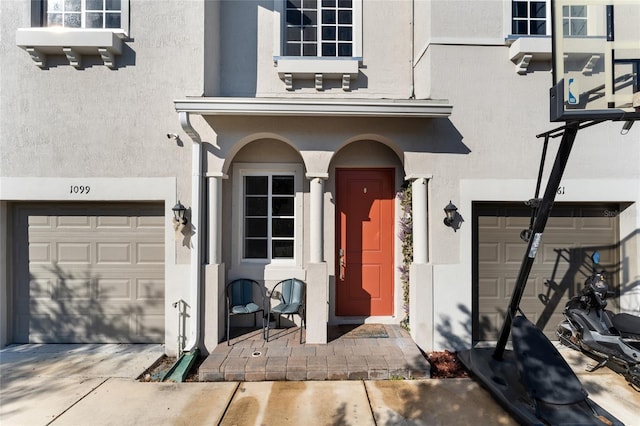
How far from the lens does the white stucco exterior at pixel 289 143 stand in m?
4.43

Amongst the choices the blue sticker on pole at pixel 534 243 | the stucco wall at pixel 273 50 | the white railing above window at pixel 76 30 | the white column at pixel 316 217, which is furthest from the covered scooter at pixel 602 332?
the white railing above window at pixel 76 30

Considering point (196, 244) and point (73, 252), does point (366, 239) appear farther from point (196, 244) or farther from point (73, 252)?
point (73, 252)

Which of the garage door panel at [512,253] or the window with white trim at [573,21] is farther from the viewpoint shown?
the garage door panel at [512,253]

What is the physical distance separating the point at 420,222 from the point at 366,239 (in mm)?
957

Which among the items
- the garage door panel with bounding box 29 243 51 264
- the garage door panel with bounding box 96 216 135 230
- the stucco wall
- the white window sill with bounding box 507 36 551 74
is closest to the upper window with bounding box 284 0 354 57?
the stucco wall

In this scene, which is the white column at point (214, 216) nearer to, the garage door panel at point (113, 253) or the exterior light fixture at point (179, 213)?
the exterior light fixture at point (179, 213)

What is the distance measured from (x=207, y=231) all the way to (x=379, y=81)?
137 inches

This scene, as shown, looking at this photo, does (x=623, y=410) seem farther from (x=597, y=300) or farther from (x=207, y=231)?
(x=207, y=231)

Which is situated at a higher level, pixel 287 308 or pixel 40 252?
pixel 40 252

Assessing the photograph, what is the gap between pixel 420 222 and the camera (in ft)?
14.6

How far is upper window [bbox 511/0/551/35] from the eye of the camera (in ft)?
15.4

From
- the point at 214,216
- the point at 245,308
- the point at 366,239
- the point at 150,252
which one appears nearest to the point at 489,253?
the point at 366,239

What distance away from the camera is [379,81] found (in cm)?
502

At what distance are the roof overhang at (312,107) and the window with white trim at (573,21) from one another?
1.34m
